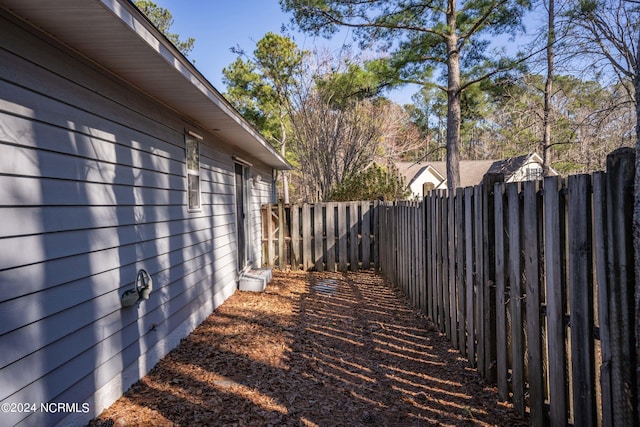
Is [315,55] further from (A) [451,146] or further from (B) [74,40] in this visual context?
(B) [74,40]

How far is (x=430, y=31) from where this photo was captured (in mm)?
9234

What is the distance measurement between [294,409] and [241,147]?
19.0 feet

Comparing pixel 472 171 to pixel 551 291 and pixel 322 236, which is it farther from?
pixel 551 291

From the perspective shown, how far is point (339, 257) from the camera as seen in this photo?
9.62 metres

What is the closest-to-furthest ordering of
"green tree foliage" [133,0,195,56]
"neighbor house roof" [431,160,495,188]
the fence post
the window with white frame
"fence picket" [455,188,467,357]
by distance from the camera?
the fence post, "fence picket" [455,188,467,357], the window with white frame, "green tree foliage" [133,0,195,56], "neighbor house roof" [431,160,495,188]

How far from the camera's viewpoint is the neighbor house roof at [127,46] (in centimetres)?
→ 230

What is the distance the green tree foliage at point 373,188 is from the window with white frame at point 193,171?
21.5 ft

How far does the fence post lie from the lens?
5.80ft

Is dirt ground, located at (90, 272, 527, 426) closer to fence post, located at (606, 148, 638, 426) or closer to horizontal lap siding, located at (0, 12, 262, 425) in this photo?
horizontal lap siding, located at (0, 12, 262, 425)

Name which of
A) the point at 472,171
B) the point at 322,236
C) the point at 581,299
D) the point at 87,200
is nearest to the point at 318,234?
the point at 322,236

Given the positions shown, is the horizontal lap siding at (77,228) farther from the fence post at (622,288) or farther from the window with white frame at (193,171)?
the fence post at (622,288)

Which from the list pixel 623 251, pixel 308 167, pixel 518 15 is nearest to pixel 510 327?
pixel 623 251

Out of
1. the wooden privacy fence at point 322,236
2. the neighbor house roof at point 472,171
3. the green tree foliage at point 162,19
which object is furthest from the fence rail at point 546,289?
the neighbor house roof at point 472,171

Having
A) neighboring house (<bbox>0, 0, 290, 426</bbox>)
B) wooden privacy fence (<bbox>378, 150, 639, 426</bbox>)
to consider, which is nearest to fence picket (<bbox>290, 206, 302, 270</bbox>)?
neighboring house (<bbox>0, 0, 290, 426</bbox>)
